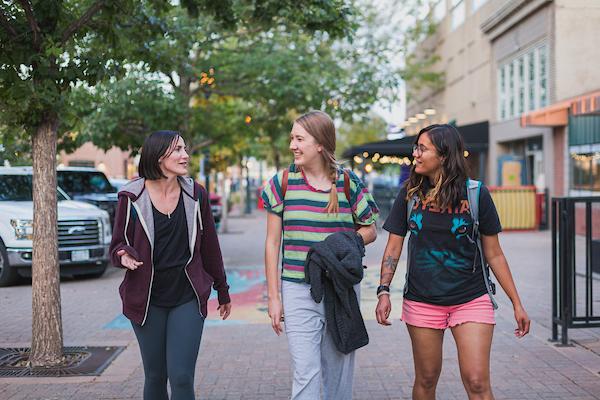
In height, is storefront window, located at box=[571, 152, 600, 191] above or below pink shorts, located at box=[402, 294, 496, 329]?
above

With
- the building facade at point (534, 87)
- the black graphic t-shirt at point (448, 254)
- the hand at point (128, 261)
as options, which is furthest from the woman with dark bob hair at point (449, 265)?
the building facade at point (534, 87)

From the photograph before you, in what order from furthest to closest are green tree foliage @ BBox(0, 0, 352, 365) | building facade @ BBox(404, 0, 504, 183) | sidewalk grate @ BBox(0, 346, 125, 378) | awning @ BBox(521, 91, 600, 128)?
building facade @ BBox(404, 0, 504, 183)
awning @ BBox(521, 91, 600, 128)
green tree foliage @ BBox(0, 0, 352, 365)
sidewalk grate @ BBox(0, 346, 125, 378)

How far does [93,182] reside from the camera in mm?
14953

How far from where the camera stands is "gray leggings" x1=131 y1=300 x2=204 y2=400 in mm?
3691

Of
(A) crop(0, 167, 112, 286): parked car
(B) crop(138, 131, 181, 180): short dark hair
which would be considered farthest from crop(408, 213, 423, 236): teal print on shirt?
(A) crop(0, 167, 112, 286): parked car

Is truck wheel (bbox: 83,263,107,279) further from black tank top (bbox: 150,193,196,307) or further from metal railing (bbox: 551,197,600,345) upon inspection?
black tank top (bbox: 150,193,196,307)

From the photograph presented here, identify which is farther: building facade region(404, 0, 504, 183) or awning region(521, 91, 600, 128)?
building facade region(404, 0, 504, 183)

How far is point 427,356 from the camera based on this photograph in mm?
3693

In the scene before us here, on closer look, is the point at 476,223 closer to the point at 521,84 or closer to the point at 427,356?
the point at 427,356

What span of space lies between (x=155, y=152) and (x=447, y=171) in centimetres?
151

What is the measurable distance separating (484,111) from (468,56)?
3273mm

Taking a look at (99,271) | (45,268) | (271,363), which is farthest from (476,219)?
(99,271)

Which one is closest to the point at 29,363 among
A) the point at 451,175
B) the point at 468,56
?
the point at 451,175

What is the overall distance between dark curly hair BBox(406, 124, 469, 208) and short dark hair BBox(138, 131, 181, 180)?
1.28 metres
